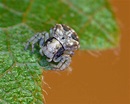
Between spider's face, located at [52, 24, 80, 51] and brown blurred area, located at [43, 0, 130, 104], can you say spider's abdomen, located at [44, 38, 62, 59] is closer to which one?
spider's face, located at [52, 24, 80, 51]

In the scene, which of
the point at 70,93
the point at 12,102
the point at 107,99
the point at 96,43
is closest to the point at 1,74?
the point at 12,102

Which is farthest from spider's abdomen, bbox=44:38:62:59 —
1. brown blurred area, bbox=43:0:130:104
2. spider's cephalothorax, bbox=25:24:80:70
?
brown blurred area, bbox=43:0:130:104

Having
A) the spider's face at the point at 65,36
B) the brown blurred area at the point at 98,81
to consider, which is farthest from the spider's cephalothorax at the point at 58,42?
the brown blurred area at the point at 98,81

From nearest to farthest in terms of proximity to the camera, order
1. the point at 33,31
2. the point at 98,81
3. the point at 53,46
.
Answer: the point at 53,46, the point at 33,31, the point at 98,81

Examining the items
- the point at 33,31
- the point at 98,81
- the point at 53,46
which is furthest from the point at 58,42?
the point at 98,81

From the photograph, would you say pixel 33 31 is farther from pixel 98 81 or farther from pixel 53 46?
pixel 98 81

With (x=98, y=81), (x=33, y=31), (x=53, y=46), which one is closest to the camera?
(x=53, y=46)

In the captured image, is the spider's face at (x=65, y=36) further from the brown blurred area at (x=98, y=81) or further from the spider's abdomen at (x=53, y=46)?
the brown blurred area at (x=98, y=81)
